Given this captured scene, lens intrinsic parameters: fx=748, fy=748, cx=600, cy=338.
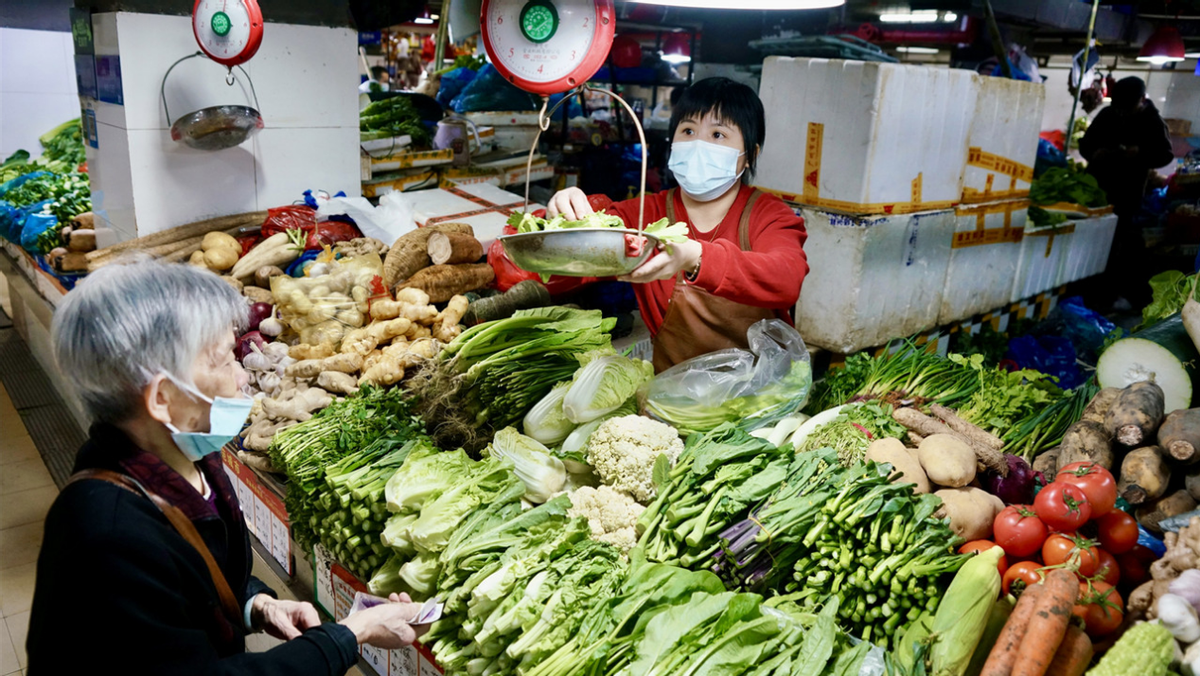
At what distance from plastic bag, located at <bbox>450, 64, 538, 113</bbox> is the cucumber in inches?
256

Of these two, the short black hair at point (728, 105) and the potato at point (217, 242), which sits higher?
the short black hair at point (728, 105)

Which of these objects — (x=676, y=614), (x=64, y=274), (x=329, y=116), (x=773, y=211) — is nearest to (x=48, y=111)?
(x=64, y=274)

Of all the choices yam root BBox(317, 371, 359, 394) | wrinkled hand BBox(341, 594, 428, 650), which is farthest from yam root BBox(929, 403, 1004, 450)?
yam root BBox(317, 371, 359, 394)

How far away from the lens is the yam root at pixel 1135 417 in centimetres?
238

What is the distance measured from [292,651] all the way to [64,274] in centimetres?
545

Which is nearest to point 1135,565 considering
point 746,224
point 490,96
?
point 746,224

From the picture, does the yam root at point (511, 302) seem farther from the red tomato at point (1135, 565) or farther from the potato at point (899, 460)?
the red tomato at point (1135, 565)

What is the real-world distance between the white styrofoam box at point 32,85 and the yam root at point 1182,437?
13449mm

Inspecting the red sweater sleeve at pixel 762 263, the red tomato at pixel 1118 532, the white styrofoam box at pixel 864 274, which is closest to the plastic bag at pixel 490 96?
the white styrofoam box at pixel 864 274

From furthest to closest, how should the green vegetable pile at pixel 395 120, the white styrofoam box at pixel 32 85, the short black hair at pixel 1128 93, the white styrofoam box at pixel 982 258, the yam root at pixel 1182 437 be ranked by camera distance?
the white styrofoam box at pixel 32 85 → the short black hair at pixel 1128 93 → the green vegetable pile at pixel 395 120 → the white styrofoam box at pixel 982 258 → the yam root at pixel 1182 437

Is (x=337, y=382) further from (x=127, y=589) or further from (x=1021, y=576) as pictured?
(x=1021, y=576)

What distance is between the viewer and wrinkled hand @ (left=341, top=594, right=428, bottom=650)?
6.02ft

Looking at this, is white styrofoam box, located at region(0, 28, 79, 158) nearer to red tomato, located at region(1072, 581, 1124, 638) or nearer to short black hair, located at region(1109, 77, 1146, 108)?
red tomato, located at region(1072, 581, 1124, 638)

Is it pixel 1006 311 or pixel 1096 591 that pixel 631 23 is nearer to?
pixel 1006 311
